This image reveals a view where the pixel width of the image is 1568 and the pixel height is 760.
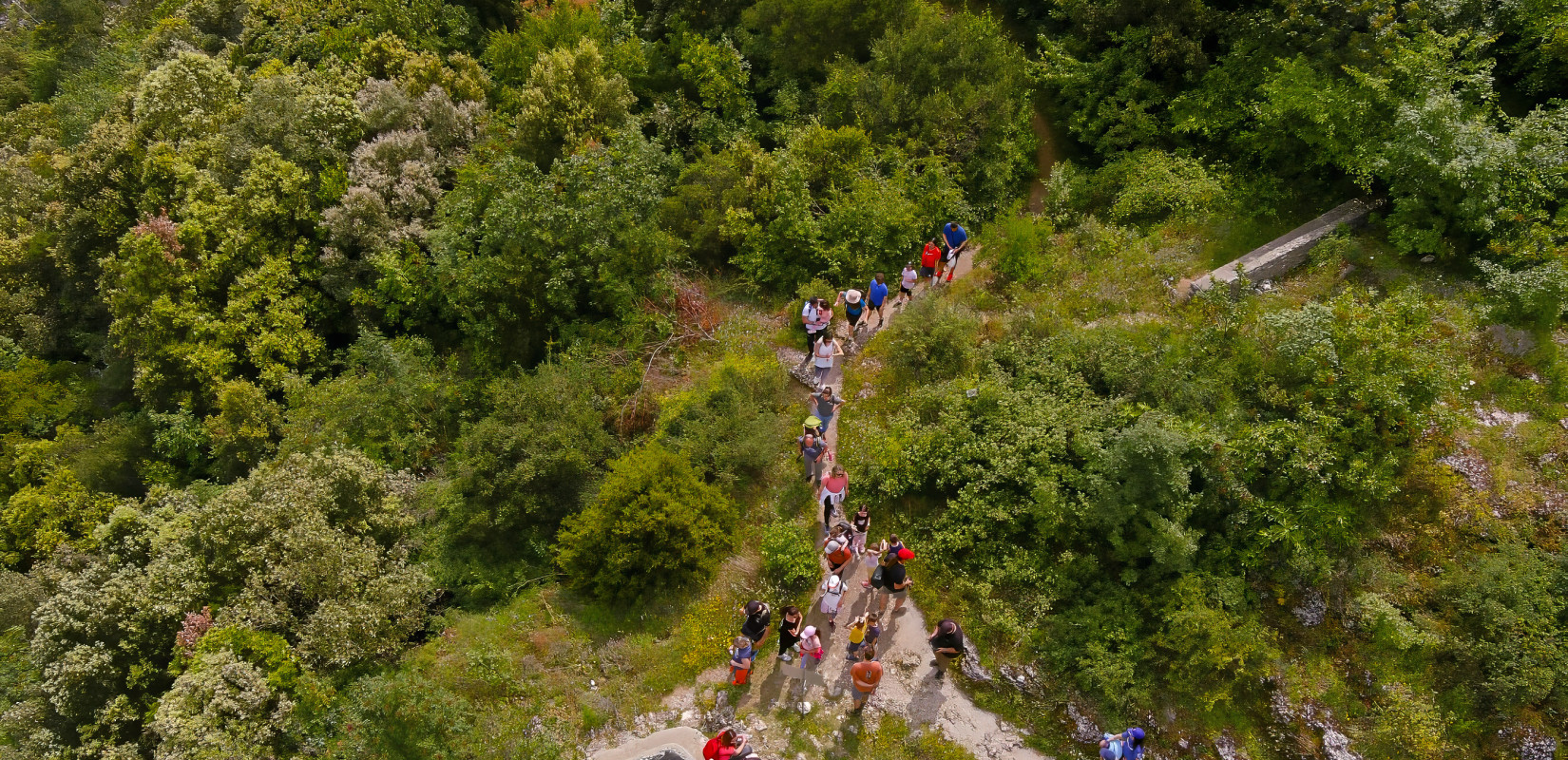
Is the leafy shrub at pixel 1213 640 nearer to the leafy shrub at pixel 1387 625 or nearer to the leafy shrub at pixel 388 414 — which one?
the leafy shrub at pixel 1387 625

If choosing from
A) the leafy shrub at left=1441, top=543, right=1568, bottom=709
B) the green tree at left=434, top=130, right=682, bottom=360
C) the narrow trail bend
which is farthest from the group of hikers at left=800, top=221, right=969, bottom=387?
the leafy shrub at left=1441, top=543, right=1568, bottom=709

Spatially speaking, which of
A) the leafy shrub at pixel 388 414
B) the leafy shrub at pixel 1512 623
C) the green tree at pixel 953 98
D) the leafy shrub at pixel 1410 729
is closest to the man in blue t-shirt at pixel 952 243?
the green tree at pixel 953 98

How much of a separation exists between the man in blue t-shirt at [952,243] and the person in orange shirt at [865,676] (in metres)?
10.1

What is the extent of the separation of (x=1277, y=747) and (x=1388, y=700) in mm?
1934

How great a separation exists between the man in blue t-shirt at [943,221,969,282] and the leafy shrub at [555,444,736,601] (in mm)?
8584

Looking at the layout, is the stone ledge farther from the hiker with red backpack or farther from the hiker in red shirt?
the hiker in red shirt

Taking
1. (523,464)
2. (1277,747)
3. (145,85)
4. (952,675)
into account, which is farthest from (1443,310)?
(145,85)

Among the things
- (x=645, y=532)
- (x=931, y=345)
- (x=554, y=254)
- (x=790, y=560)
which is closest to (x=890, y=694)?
(x=790, y=560)

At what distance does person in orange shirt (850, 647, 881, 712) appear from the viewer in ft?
44.1

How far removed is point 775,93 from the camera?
83.9 ft

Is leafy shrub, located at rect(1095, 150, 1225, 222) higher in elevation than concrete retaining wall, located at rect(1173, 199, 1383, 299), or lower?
higher

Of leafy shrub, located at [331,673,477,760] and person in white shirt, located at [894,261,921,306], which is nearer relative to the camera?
leafy shrub, located at [331,673,477,760]

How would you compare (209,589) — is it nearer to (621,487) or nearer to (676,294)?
(621,487)

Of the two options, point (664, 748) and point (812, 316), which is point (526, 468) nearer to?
point (664, 748)
